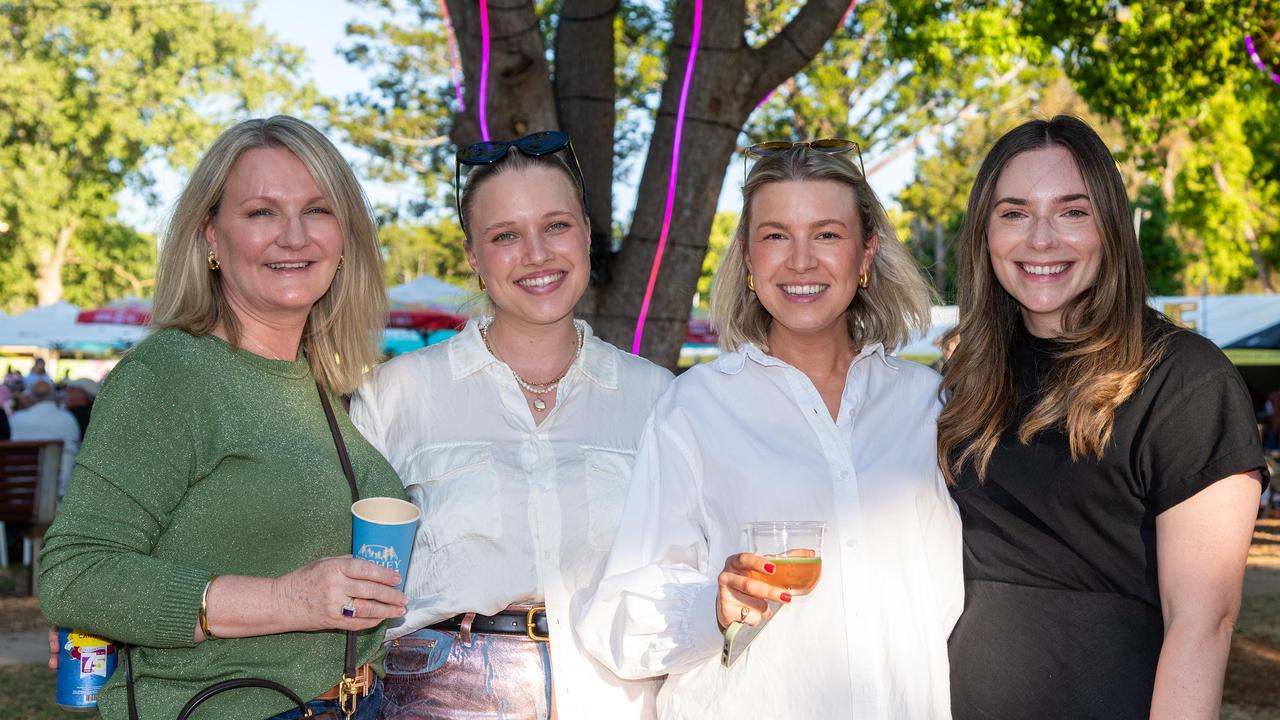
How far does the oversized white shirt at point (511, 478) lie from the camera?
2.86m

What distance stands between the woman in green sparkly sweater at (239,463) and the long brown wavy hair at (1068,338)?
1.47m

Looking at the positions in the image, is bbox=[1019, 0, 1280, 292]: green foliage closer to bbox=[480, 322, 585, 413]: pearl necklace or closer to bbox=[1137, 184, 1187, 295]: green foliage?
bbox=[480, 322, 585, 413]: pearl necklace

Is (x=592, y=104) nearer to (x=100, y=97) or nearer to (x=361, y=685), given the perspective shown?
(x=361, y=685)

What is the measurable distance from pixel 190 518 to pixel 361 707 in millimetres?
643

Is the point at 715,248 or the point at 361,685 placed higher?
the point at 715,248

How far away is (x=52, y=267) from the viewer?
3756 cm

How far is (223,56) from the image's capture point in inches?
1455

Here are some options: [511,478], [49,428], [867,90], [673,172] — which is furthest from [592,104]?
[867,90]

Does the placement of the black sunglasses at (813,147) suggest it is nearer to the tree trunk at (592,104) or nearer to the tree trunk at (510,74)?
the tree trunk at (510,74)

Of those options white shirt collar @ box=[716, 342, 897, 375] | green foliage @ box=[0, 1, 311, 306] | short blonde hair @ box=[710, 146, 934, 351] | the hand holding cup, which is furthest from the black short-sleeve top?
green foliage @ box=[0, 1, 311, 306]

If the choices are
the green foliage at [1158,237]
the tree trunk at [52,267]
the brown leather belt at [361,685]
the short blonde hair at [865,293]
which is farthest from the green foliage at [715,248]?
the tree trunk at [52,267]

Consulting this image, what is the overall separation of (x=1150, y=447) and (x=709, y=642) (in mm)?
1062

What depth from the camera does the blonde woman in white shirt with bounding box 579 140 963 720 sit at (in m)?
2.61

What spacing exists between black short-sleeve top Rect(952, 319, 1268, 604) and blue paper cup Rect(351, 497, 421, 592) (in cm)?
136
